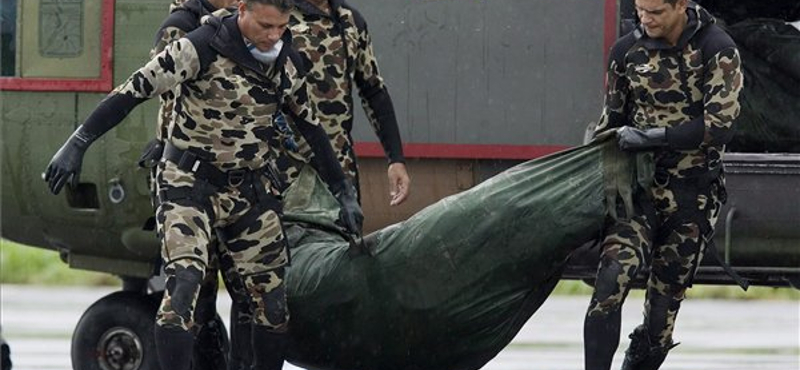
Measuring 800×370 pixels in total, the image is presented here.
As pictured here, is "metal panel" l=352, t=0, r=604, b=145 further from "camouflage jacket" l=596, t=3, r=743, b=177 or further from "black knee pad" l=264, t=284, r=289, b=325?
"black knee pad" l=264, t=284, r=289, b=325

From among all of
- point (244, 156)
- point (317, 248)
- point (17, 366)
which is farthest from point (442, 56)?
point (17, 366)

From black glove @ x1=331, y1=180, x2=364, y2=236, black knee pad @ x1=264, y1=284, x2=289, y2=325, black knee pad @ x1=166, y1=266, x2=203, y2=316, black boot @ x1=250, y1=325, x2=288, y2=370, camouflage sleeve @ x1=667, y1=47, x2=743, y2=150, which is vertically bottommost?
black boot @ x1=250, y1=325, x2=288, y2=370

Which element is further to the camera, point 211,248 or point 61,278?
point 61,278

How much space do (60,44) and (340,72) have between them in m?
2.00

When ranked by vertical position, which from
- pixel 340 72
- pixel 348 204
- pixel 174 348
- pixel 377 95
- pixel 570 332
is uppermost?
pixel 340 72

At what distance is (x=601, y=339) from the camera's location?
29.8 ft

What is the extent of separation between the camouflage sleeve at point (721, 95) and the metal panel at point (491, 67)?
4.93 feet

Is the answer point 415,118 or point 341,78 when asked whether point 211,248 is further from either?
point 415,118

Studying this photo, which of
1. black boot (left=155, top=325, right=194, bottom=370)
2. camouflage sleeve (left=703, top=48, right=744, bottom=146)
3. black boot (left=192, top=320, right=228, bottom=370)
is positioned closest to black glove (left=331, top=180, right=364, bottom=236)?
black boot (left=155, top=325, right=194, bottom=370)

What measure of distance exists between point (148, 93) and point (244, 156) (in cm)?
48

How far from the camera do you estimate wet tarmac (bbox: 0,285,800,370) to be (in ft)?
Result: 44.9

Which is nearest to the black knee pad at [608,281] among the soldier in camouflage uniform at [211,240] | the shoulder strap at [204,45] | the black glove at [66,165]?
the soldier in camouflage uniform at [211,240]

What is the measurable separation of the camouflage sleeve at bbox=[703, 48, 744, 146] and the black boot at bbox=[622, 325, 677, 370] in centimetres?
99

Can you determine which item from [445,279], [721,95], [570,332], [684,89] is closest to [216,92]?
[445,279]
